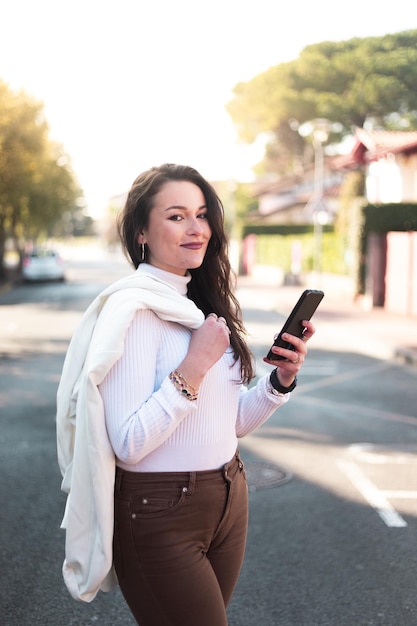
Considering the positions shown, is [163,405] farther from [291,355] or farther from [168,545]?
[291,355]

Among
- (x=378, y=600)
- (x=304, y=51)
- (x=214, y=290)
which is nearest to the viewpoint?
(x=214, y=290)

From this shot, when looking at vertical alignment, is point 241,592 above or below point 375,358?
above

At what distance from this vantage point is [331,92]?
139 ft

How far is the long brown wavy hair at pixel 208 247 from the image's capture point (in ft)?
7.89

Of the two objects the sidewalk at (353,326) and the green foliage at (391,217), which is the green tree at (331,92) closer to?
the green foliage at (391,217)

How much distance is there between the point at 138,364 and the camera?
216 centimetres

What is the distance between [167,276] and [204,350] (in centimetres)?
32

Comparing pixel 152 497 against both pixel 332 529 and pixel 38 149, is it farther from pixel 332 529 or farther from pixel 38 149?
pixel 38 149

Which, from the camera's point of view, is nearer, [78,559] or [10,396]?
[78,559]

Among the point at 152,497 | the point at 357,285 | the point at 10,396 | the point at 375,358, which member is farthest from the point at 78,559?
the point at 357,285

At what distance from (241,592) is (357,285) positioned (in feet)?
67.4

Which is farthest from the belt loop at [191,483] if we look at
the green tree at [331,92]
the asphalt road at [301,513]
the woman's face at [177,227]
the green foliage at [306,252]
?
the green foliage at [306,252]

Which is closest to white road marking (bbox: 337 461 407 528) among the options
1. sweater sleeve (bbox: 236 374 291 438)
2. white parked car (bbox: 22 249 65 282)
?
sweater sleeve (bbox: 236 374 291 438)

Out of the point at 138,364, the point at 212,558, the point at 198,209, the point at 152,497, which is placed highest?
the point at 198,209
